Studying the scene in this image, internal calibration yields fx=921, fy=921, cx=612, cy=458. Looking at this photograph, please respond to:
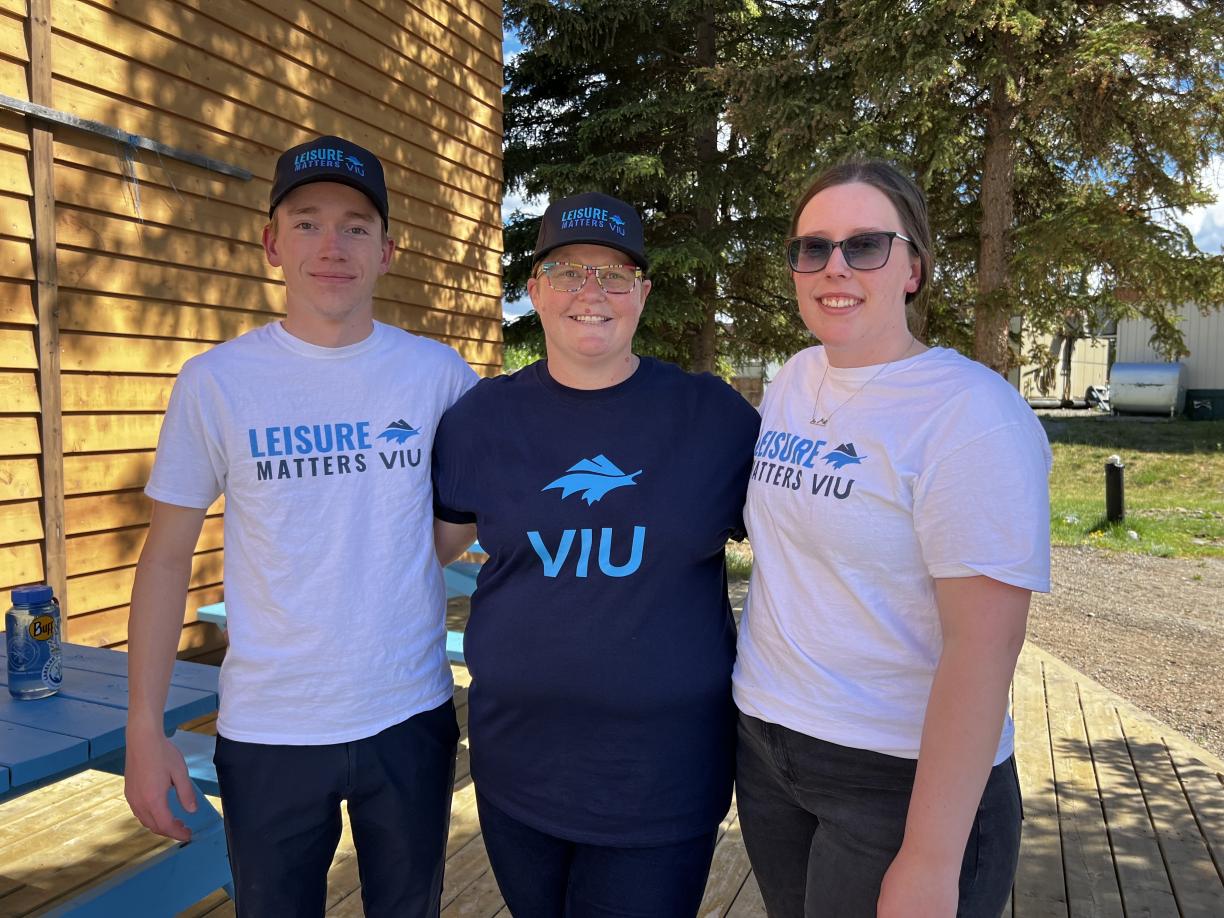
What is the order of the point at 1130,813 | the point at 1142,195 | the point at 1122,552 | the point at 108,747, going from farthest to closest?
the point at 1122,552
the point at 1142,195
the point at 1130,813
the point at 108,747

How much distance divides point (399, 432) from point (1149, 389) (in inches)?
1118

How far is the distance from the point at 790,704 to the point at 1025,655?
17.1 ft

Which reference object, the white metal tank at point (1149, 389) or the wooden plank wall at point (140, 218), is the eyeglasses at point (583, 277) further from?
the white metal tank at point (1149, 389)

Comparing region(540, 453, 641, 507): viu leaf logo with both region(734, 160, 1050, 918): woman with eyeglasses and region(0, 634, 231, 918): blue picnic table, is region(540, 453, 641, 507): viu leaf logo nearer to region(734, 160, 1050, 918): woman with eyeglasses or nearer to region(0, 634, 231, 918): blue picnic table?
region(734, 160, 1050, 918): woman with eyeglasses

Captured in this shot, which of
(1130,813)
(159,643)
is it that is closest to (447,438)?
(159,643)

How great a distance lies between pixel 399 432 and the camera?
1.99m

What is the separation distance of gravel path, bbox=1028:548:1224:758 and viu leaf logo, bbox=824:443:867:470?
476 cm

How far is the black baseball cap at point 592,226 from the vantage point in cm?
193

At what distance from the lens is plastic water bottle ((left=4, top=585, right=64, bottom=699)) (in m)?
2.32

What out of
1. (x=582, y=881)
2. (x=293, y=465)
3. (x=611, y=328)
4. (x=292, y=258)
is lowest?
(x=582, y=881)

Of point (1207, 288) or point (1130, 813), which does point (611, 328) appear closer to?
point (1130, 813)

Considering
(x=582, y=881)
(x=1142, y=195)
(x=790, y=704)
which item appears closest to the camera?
(x=790, y=704)

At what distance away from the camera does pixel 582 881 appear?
1838mm

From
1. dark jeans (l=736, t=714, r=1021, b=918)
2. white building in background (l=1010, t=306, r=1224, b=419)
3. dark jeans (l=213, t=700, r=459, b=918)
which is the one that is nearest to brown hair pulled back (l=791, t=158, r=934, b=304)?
dark jeans (l=736, t=714, r=1021, b=918)
